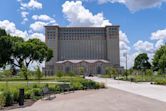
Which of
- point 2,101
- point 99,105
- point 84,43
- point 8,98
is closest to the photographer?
point 2,101

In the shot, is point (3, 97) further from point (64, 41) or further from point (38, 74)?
point (64, 41)

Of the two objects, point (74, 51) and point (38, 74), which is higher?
point (74, 51)

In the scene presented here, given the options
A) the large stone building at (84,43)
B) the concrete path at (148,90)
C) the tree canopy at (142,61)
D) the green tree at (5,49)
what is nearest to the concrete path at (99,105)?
the concrete path at (148,90)

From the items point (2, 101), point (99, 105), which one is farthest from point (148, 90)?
point (2, 101)

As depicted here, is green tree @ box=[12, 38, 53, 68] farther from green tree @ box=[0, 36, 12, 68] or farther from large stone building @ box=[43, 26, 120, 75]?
large stone building @ box=[43, 26, 120, 75]

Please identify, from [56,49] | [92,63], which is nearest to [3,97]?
[92,63]

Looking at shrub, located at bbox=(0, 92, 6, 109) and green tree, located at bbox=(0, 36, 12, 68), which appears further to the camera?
green tree, located at bbox=(0, 36, 12, 68)

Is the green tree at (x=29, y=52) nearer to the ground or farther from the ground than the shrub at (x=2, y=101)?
farther from the ground

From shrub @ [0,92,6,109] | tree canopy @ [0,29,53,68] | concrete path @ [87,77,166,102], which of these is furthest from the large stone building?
shrub @ [0,92,6,109]

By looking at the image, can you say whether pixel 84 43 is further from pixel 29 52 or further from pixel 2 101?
pixel 2 101

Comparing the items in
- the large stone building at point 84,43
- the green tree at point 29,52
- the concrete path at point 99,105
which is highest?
the large stone building at point 84,43

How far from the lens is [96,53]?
611 ft

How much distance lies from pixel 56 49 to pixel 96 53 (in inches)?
921

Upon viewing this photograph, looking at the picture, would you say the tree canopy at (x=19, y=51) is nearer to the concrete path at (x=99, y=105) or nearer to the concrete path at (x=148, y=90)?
the concrete path at (x=148, y=90)
